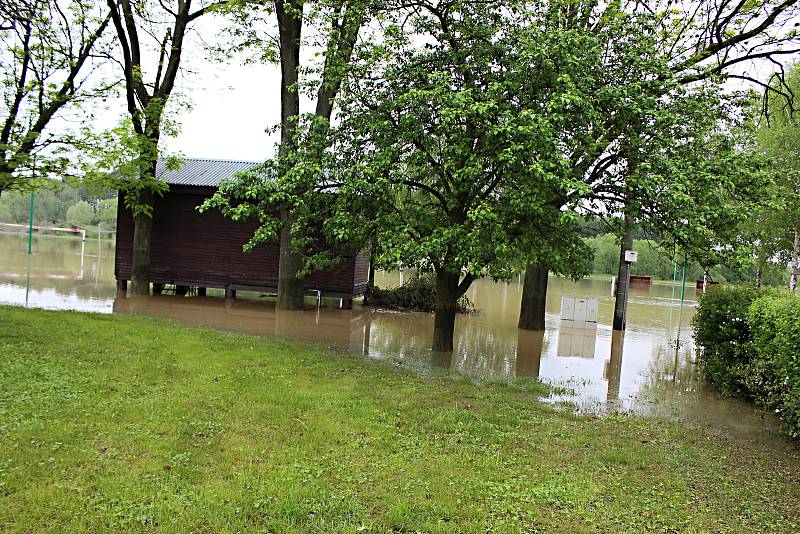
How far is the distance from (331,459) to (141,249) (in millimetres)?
14676

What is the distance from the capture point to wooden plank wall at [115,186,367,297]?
18.8 m

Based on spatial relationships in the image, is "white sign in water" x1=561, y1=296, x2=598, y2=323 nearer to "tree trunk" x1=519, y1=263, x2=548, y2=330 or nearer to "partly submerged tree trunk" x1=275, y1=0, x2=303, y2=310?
"tree trunk" x1=519, y1=263, x2=548, y2=330

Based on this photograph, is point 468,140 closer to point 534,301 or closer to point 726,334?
point 726,334

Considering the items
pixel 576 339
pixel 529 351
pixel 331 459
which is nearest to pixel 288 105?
pixel 529 351

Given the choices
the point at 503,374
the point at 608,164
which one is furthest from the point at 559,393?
the point at 608,164

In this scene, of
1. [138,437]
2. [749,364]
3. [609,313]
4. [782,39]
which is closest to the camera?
[138,437]

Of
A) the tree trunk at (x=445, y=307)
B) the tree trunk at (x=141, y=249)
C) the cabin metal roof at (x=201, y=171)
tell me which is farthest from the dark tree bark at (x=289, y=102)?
the tree trunk at (x=445, y=307)

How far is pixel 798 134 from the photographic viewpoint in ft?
62.0

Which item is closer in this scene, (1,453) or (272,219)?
(1,453)

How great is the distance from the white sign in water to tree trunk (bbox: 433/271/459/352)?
7970 mm

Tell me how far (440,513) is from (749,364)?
6.28 m

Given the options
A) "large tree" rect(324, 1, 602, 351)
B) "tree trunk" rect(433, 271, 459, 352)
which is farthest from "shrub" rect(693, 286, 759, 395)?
"tree trunk" rect(433, 271, 459, 352)

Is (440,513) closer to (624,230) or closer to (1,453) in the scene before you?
(1,453)

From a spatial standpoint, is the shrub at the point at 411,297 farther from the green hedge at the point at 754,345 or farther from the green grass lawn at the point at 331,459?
the green grass lawn at the point at 331,459
